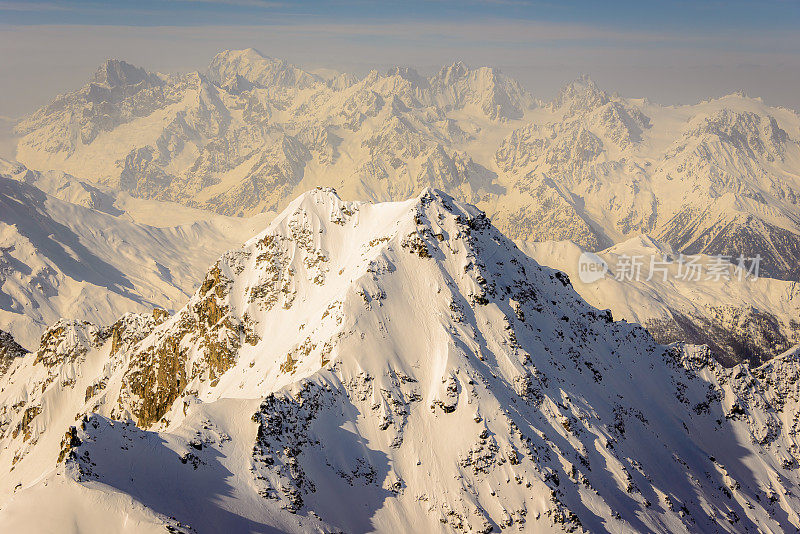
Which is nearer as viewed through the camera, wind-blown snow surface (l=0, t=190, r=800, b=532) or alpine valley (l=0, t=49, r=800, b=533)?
alpine valley (l=0, t=49, r=800, b=533)

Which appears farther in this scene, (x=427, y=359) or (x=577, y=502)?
(x=427, y=359)

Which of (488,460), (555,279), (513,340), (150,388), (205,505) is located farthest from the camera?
(555,279)

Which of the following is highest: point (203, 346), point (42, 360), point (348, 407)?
point (348, 407)

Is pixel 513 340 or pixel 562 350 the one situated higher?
pixel 513 340

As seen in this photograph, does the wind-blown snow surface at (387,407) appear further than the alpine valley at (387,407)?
Yes

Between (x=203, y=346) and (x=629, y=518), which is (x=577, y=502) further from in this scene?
(x=203, y=346)

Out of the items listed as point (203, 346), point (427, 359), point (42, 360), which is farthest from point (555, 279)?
point (42, 360)

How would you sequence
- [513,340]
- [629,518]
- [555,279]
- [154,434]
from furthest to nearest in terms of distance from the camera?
[555,279] → [513,340] → [629,518] → [154,434]
